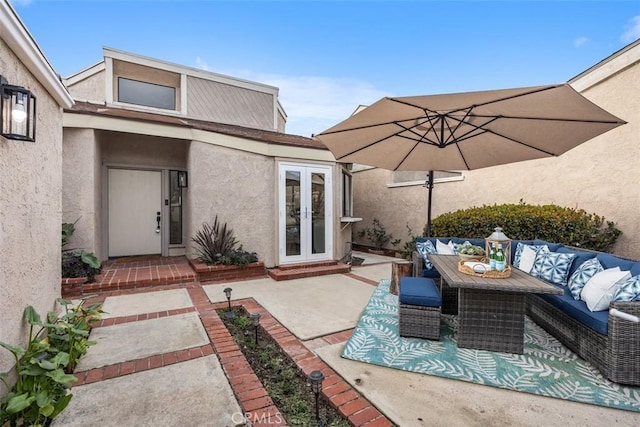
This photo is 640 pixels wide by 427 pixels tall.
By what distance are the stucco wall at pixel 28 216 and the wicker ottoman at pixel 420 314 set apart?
3.73 metres

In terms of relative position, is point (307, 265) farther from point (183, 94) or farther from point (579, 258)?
point (183, 94)

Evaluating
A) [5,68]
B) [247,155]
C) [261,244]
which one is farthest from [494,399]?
[247,155]

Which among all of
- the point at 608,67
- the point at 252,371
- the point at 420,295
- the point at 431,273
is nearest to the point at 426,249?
the point at 431,273

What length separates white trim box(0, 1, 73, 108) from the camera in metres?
1.93

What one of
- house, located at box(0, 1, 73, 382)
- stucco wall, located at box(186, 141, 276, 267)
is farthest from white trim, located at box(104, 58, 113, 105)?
house, located at box(0, 1, 73, 382)

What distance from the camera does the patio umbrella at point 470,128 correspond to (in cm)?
264

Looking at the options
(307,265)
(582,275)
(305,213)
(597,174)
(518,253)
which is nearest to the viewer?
(582,275)

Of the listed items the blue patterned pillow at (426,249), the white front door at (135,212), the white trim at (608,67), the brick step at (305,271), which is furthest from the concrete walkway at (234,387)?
the white trim at (608,67)

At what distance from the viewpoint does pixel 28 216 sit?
8.31ft

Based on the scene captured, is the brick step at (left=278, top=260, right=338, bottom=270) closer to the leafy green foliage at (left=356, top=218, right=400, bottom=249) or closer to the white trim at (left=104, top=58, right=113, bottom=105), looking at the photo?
the leafy green foliage at (left=356, top=218, right=400, bottom=249)

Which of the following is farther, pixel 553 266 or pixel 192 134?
pixel 192 134

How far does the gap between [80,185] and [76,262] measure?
1.64 metres

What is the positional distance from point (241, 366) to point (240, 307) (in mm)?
1832

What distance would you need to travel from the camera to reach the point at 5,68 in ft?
6.78
